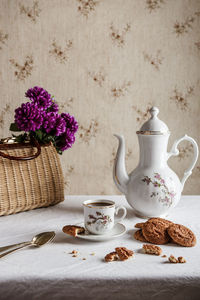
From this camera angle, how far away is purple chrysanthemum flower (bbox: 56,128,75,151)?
1098 mm

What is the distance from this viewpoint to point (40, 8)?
5.35 feet

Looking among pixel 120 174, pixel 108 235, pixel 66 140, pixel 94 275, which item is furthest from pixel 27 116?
pixel 94 275

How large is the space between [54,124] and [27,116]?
0.10 meters

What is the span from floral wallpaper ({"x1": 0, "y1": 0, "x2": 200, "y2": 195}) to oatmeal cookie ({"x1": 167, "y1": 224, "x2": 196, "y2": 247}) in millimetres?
1022

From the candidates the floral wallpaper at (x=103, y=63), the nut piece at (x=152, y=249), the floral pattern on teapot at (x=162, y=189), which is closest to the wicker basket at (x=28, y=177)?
the floral pattern on teapot at (x=162, y=189)

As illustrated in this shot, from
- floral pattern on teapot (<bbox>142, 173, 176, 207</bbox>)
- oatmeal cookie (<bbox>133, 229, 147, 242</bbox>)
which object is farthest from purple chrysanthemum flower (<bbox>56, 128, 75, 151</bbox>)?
oatmeal cookie (<bbox>133, 229, 147, 242</bbox>)

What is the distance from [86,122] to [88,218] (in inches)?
39.5

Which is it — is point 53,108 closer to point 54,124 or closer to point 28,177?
point 54,124

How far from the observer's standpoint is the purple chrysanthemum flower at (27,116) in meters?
0.96

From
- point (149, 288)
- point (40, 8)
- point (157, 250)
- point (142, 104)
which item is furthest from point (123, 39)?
point (149, 288)

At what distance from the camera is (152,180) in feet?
2.89

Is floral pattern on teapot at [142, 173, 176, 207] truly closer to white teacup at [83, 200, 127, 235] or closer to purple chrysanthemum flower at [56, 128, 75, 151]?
white teacup at [83, 200, 127, 235]

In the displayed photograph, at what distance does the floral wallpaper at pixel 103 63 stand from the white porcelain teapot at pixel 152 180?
2.59 feet

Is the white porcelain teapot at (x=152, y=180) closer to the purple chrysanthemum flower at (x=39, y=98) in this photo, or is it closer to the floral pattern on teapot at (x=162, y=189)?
the floral pattern on teapot at (x=162, y=189)
